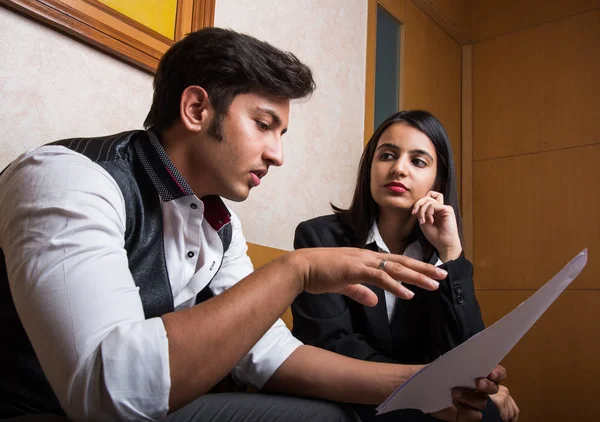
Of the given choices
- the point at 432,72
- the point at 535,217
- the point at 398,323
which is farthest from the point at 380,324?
the point at 432,72

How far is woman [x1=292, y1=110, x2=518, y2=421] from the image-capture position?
4.47 ft

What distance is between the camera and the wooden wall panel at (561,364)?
2859mm

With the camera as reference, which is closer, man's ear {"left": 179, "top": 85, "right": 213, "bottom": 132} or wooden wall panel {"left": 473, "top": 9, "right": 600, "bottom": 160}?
man's ear {"left": 179, "top": 85, "right": 213, "bottom": 132}

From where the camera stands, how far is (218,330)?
67 centimetres

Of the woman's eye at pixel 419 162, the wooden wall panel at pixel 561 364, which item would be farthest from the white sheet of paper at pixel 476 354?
the wooden wall panel at pixel 561 364

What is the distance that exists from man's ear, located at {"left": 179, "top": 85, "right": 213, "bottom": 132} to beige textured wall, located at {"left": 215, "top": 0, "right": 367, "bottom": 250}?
0.86 m

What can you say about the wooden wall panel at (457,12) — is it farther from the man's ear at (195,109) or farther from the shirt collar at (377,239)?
the man's ear at (195,109)

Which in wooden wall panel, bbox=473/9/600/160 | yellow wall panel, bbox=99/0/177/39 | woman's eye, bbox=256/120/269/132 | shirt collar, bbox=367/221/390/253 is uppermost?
wooden wall panel, bbox=473/9/600/160

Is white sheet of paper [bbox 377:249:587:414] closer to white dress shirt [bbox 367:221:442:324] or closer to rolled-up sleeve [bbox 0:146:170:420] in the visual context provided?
rolled-up sleeve [bbox 0:146:170:420]

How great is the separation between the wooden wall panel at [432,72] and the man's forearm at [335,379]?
219 centimetres

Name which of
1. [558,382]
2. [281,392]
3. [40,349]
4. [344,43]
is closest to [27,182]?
[40,349]

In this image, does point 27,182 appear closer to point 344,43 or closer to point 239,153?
point 239,153

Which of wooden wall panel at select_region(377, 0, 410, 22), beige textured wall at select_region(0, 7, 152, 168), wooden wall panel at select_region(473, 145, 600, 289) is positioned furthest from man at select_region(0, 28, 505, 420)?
wooden wall panel at select_region(473, 145, 600, 289)

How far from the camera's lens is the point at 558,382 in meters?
2.92
